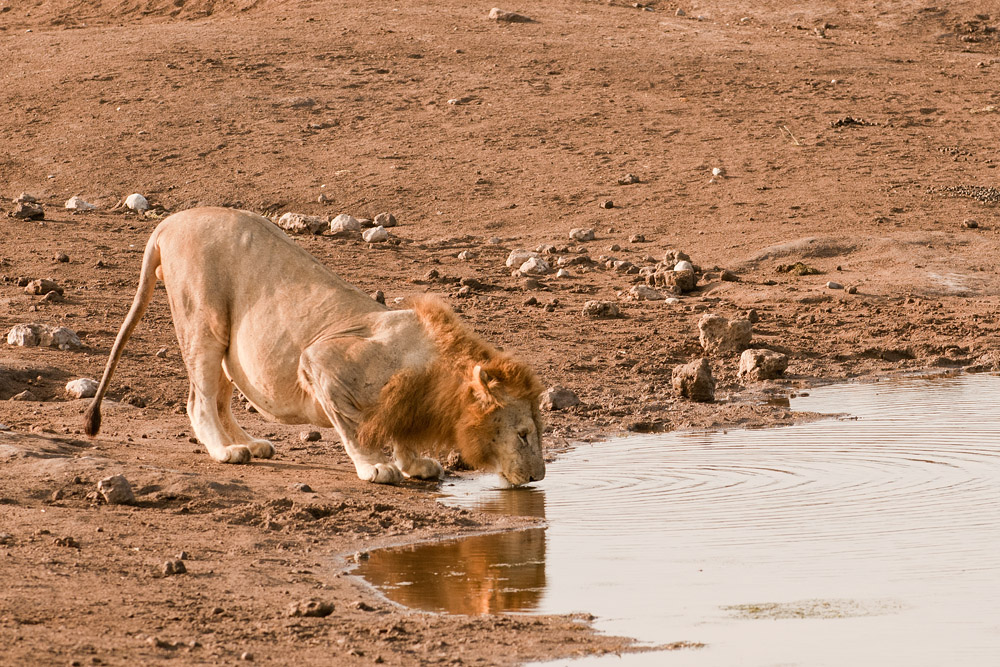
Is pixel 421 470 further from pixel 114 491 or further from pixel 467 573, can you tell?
pixel 467 573

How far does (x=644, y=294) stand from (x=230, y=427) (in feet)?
17.1

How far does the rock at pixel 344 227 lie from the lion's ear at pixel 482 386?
762cm

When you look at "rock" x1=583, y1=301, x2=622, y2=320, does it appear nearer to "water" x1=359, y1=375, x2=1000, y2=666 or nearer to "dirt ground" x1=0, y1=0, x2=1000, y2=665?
"dirt ground" x1=0, y1=0, x2=1000, y2=665

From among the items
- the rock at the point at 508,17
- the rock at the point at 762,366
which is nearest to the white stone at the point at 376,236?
the rock at the point at 762,366

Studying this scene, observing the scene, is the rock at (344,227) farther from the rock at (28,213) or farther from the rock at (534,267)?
the rock at (28,213)

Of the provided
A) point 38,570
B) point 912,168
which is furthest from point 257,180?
point 38,570

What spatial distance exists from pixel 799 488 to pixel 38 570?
3831mm

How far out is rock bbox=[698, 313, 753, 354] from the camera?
11.4 metres

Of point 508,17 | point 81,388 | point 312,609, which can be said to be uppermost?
point 508,17

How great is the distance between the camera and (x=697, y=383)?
10125mm

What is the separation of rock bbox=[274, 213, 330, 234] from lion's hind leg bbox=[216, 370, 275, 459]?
6464mm

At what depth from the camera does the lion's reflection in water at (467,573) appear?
219 inches

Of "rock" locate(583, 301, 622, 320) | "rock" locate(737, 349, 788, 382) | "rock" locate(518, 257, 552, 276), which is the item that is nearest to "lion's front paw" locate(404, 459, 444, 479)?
"rock" locate(737, 349, 788, 382)

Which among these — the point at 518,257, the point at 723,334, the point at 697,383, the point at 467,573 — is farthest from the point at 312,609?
the point at 518,257
